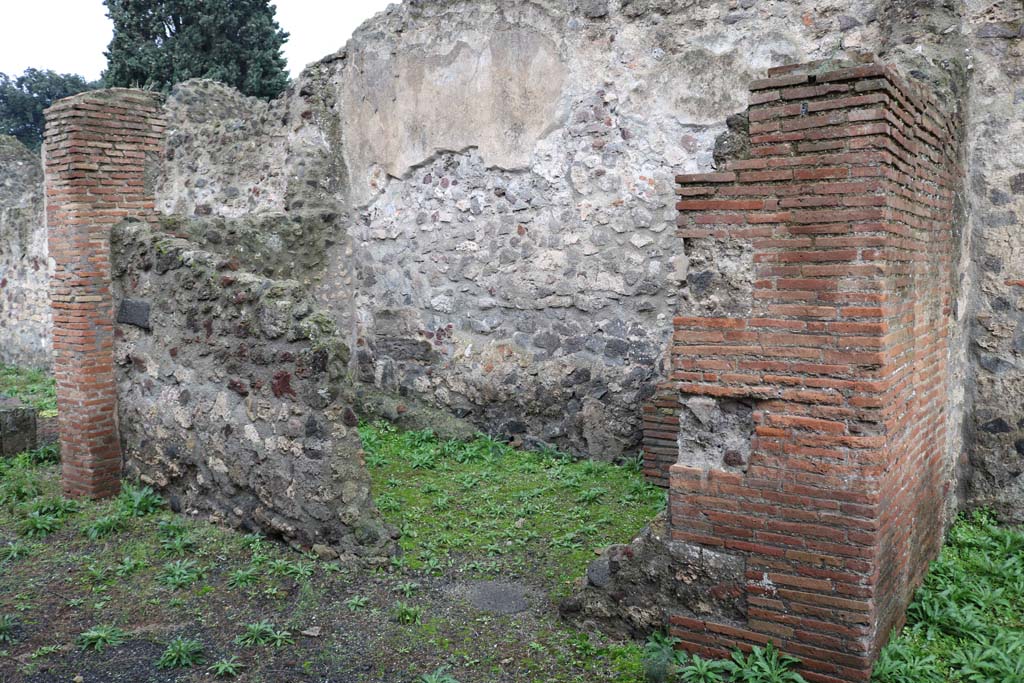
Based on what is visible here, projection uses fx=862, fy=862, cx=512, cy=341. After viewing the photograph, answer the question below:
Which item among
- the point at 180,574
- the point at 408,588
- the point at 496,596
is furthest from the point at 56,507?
the point at 496,596

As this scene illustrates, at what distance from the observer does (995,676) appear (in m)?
3.52

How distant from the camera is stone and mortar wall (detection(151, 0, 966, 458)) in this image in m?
6.26

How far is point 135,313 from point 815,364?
4499mm

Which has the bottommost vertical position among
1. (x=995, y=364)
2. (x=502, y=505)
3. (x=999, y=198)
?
(x=502, y=505)

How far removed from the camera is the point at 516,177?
23.5ft

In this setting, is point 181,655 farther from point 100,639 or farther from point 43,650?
point 43,650

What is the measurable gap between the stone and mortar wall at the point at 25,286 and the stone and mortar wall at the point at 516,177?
5.20 meters

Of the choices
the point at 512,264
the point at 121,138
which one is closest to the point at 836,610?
the point at 512,264

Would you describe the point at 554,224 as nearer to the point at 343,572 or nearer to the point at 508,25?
the point at 508,25

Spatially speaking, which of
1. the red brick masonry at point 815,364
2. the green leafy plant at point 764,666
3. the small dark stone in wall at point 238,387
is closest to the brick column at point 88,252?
the small dark stone in wall at point 238,387

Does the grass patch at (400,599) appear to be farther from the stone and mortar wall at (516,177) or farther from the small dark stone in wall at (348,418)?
the stone and mortar wall at (516,177)

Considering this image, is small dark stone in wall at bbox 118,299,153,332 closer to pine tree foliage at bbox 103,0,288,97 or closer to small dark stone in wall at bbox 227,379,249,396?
small dark stone in wall at bbox 227,379,249,396

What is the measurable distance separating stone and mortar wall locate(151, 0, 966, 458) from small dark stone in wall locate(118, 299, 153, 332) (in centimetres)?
234

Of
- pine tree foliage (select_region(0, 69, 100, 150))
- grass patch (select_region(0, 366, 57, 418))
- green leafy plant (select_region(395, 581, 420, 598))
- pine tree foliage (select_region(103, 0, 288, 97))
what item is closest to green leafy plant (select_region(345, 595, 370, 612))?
green leafy plant (select_region(395, 581, 420, 598))
